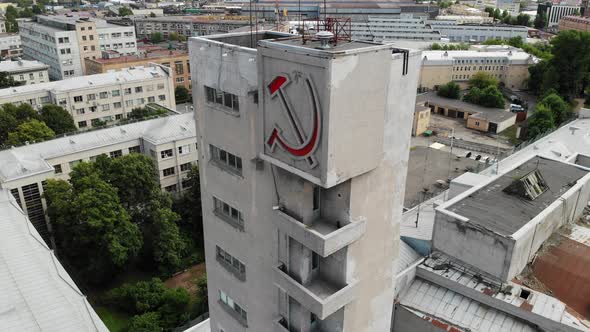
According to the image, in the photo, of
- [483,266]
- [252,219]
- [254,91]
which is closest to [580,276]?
[483,266]

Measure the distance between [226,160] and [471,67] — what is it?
10022cm

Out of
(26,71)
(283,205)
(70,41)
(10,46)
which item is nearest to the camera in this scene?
(283,205)

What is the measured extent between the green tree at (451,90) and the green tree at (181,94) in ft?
177

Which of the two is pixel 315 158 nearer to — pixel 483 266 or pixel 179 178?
pixel 483 266

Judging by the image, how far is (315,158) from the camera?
11188mm

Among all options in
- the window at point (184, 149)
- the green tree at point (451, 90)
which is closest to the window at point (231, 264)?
the window at point (184, 149)

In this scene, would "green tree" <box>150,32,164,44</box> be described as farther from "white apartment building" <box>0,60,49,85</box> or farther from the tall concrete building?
the tall concrete building

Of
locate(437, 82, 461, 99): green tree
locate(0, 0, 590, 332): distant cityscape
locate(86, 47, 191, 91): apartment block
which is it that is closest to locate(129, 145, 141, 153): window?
locate(0, 0, 590, 332): distant cityscape

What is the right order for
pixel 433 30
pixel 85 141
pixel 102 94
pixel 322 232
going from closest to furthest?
pixel 322 232
pixel 85 141
pixel 102 94
pixel 433 30

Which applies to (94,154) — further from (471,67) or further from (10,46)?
(10,46)

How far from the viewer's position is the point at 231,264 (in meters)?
16.4

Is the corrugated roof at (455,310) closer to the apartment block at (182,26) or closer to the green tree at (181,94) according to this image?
the green tree at (181,94)

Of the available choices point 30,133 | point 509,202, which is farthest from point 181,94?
point 509,202

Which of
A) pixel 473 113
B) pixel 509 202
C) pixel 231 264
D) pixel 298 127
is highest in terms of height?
pixel 298 127
